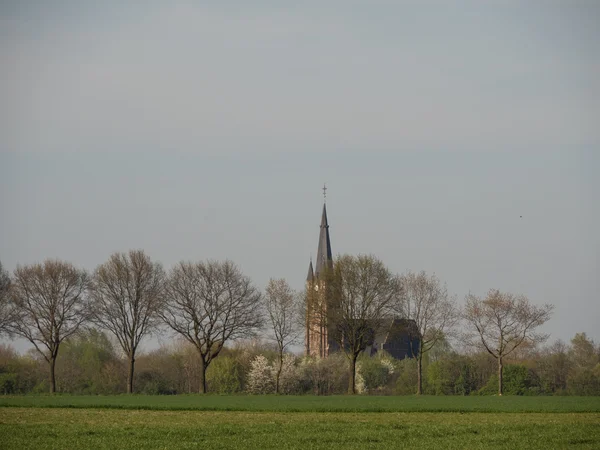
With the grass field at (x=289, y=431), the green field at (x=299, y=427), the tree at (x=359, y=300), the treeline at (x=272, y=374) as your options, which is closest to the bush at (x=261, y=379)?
the treeline at (x=272, y=374)

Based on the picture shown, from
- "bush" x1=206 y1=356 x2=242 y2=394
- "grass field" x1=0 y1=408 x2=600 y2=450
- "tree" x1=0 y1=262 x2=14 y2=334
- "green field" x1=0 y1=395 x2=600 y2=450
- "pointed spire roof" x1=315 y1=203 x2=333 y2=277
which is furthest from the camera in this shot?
"pointed spire roof" x1=315 y1=203 x2=333 y2=277

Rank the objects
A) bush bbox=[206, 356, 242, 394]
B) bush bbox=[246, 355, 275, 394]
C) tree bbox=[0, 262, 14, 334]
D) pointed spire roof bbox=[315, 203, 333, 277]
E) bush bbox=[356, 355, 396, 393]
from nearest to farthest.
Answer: tree bbox=[0, 262, 14, 334], bush bbox=[246, 355, 275, 394], bush bbox=[206, 356, 242, 394], bush bbox=[356, 355, 396, 393], pointed spire roof bbox=[315, 203, 333, 277]

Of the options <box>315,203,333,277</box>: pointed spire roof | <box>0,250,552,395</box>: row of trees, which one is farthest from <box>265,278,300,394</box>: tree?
<box>315,203,333,277</box>: pointed spire roof

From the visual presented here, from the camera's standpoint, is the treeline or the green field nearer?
the green field

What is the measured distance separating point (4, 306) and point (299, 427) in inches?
1884

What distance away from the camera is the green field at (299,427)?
25438 mm

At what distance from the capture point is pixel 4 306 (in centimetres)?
7138

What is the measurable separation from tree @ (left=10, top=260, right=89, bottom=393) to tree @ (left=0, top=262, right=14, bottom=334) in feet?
1.41

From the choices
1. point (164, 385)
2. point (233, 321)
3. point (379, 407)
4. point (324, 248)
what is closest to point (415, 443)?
point (379, 407)

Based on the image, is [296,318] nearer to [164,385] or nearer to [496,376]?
[164,385]

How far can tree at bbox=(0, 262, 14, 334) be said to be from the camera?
71.0 metres

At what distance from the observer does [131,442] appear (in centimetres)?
2531

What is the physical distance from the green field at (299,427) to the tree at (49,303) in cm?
2920

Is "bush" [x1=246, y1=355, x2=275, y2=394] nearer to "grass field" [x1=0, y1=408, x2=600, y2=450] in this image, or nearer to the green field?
the green field
